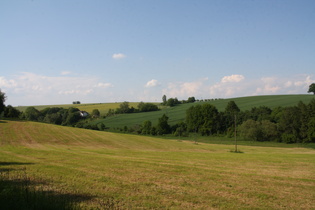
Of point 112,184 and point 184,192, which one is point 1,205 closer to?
point 112,184

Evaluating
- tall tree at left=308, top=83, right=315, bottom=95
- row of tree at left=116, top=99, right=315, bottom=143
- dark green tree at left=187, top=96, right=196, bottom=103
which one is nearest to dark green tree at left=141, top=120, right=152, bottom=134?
row of tree at left=116, top=99, right=315, bottom=143

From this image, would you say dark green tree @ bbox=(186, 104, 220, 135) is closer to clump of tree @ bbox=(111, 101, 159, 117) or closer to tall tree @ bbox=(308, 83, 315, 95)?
clump of tree @ bbox=(111, 101, 159, 117)

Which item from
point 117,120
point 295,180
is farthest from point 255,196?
point 117,120

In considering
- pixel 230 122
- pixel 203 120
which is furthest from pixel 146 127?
pixel 230 122

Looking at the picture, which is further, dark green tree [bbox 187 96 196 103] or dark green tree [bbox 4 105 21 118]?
dark green tree [bbox 187 96 196 103]

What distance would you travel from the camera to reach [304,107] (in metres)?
72.3

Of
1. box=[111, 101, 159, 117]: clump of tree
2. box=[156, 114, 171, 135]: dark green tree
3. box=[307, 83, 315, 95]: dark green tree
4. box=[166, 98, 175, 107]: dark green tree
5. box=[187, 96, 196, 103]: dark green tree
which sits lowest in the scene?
box=[156, 114, 171, 135]: dark green tree

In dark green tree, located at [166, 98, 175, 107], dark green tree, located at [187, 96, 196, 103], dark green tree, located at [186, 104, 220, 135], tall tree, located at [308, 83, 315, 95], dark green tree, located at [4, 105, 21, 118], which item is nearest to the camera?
dark green tree, located at [4, 105, 21, 118]

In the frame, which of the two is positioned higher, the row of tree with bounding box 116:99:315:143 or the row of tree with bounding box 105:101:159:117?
the row of tree with bounding box 105:101:159:117

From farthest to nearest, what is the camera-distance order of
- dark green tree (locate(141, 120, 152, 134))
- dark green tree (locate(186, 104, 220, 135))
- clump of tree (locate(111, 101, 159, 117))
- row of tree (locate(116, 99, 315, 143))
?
1. clump of tree (locate(111, 101, 159, 117))
2. dark green tree (locate(141, 120, 152, 134))
3. dark green tree (locate(186, 104, 220, 135))
4. row of tree (locate(116, 99, 315, 143))

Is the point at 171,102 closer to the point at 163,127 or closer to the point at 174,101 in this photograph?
the point at 174,101

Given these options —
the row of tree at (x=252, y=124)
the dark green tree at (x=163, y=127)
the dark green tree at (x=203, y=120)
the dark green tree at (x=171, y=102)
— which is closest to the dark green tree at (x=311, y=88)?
the row of tree at (x=252, y=124)

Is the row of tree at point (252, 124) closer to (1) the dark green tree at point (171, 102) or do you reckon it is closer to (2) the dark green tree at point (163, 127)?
(2) the dark green tree at point (163, 127)

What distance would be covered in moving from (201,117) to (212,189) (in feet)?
264
